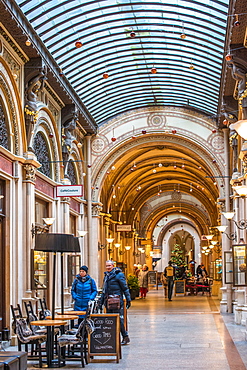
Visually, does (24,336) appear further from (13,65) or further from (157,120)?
(157,120)

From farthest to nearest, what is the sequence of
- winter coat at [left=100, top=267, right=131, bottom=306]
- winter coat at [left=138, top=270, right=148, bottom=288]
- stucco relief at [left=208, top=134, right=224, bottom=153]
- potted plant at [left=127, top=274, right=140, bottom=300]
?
winter coat at [left=138, top=270, right=148, bottom=288] < potted plant at [left=127, top=274, right=140, bottom=300] < stucco relief at [left=208, top=134, right=224, bottom=153] < winter coat at [left=100, top=267, right=131, bottom=306]

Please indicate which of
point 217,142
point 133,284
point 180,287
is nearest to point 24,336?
point 217,142

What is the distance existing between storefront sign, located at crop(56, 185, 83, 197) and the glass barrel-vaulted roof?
9.42 feet

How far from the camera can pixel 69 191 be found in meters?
14.8

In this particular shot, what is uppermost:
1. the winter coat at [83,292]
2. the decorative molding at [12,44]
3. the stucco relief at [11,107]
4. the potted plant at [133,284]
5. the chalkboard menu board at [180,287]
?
the decorative molding at [12,44]

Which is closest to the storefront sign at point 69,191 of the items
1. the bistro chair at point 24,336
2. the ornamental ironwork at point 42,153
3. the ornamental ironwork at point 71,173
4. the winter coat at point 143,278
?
the ornamental ironwork at point 42,153

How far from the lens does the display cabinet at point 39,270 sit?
12422 millimetres

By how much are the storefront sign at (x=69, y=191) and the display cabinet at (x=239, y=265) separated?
4037 millimetres

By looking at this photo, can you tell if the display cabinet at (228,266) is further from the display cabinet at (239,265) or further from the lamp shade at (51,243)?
the lamp shade at (51,243)

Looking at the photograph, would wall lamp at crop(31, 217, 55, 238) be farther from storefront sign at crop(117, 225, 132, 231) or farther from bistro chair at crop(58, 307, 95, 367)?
storefront sign at crop(117, 225, 132, 231)

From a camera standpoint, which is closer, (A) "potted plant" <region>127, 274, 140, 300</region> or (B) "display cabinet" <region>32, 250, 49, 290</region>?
→ (B) "display cabinet" <region>32, 250, 49, 290</region>

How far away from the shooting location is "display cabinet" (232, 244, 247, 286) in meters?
12.9

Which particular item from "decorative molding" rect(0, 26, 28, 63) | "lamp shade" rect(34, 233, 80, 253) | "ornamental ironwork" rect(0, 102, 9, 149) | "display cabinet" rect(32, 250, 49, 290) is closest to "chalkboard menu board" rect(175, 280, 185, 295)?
"display cabinet" rect(32, 250, 49, 290)

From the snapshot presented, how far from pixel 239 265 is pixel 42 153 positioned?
547 cm
